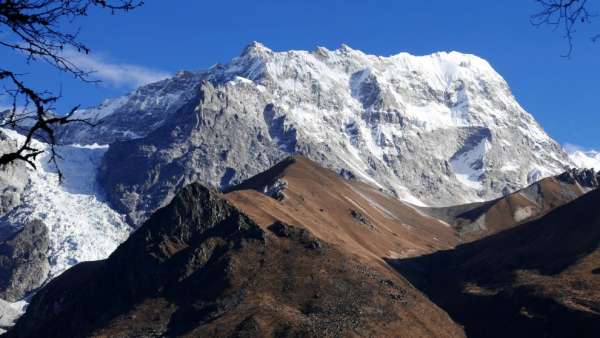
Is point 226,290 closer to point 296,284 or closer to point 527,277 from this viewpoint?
point 296,284

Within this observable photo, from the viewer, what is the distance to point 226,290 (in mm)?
117875

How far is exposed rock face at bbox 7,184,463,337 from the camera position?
358ft

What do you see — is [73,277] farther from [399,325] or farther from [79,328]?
[399,325]

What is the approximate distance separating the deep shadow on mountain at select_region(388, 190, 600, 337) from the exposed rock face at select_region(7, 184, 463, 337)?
354 inches

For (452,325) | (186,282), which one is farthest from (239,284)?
(452,325)

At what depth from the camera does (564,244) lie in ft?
496

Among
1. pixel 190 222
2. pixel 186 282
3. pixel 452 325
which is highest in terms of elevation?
pixel 190 222

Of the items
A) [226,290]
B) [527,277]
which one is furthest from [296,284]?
[527,277]

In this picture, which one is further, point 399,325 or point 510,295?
point 510,295

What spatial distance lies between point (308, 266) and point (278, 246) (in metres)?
7.89

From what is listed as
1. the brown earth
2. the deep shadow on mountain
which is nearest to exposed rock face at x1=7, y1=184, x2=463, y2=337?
the brown earth

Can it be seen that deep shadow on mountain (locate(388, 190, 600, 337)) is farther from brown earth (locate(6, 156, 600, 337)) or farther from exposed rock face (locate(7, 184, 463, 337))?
exposed rock face (locate(7, 184, 463, 337))

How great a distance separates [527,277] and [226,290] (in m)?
50.1

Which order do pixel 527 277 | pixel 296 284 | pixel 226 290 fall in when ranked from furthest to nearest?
pixel 527 277
pixel 296 284
pixel 226 290
